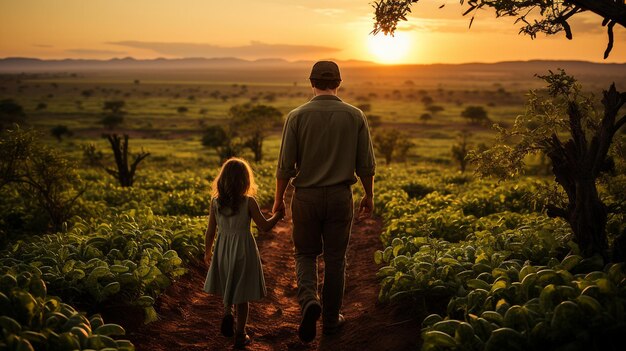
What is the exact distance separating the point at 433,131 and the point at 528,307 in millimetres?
68175

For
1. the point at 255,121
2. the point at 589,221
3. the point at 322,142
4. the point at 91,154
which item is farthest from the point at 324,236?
the point at 255,121

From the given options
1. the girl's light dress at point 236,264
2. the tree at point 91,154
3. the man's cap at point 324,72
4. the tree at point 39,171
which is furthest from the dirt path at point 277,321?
the tree at point 91,154

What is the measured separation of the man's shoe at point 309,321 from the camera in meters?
5.64

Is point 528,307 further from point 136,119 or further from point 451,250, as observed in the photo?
point 136,119

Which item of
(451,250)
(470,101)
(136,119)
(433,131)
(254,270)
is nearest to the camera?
(254,270)

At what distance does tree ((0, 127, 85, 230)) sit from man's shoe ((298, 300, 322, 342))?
9275mm

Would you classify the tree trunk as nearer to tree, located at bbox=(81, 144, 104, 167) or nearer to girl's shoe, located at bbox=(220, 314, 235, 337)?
girl's shoe, located at bbox=(220, 314, 235, 337)

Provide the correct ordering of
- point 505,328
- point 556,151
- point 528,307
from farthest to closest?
point 556,151, point 528,307, point 505,328

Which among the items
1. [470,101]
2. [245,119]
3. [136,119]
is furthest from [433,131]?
[470,101]

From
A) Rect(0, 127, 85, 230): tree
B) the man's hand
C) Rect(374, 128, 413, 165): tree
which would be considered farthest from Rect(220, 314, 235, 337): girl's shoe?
Rect(374, 128, 413, 165): tree

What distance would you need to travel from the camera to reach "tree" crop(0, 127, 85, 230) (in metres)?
12.2

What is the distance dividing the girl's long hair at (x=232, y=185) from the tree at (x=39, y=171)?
833 cm

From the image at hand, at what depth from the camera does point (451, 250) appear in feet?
22.7

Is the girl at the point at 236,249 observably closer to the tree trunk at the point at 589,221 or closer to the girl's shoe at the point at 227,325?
the girl's shoe at the point at 227,325
